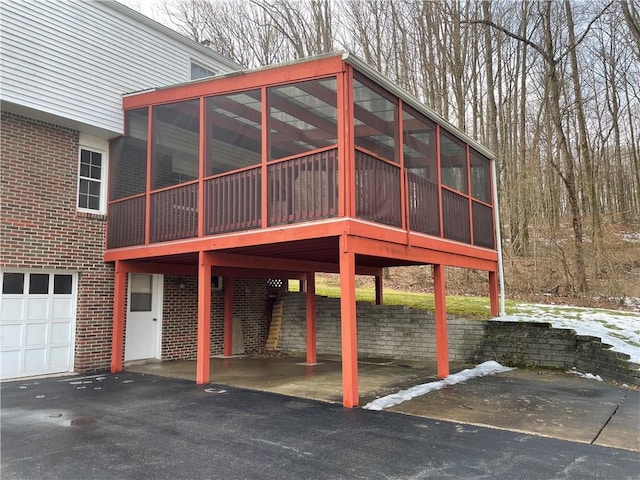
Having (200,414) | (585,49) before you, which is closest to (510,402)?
(200,414)

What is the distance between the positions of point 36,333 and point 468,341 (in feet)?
28.6

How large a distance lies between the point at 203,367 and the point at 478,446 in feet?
16.5

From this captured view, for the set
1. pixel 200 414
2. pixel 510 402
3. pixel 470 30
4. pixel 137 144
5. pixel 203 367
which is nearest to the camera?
pixel 200 414

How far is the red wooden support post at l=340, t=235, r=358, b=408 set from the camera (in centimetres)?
612

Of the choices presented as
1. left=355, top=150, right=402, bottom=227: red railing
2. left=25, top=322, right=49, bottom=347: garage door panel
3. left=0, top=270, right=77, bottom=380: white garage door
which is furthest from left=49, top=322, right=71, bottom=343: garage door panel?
left=355, top=150, right=402, bottom=227: red railing

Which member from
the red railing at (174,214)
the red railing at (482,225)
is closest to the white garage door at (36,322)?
the red railing at (174,214)

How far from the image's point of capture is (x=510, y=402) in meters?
6.38

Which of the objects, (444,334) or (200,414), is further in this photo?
(444,334)

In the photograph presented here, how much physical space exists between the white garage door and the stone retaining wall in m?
5.70

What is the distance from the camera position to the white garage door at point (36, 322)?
8336 millimetres

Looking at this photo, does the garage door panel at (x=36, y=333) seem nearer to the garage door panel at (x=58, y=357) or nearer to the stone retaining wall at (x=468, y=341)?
the garage door panel at (x=58, y=357)

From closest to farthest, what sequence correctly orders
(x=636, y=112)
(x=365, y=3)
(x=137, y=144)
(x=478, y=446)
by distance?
1. (x=478, y=446)
2. (x=137, y=144)
3. (x=365, y=3)
4. (x=636, y=112)

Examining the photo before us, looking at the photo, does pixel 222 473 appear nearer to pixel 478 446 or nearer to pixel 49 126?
pixel 478 446

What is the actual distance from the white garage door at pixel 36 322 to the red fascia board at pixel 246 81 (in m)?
4.06
